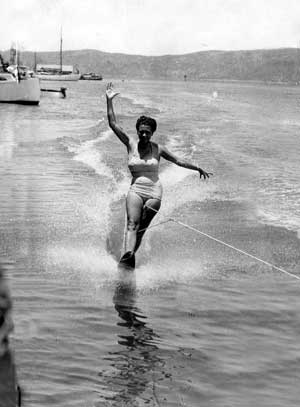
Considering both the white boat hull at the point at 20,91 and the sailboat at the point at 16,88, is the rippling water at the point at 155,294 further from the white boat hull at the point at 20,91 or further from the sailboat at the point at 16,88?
the white boat hull at the point at 20,91

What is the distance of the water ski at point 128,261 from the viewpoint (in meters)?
9.12

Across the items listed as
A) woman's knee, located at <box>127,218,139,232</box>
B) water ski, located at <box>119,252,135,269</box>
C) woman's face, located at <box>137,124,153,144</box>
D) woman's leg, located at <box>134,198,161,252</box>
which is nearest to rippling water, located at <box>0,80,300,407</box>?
water ski, located at <box>119,252,135,269</box>

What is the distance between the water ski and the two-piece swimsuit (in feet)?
2.41

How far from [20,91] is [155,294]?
49.6 meters

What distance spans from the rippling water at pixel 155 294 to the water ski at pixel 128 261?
0.23m

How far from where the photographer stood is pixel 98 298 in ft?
27.4

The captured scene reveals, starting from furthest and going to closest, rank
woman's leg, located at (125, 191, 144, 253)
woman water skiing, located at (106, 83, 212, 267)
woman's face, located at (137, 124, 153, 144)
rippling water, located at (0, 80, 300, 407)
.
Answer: woman water skiing, located at (106, 83, 212, 267) < woman's leg, located at (125, 191, 144, 253) < woman's face, located at (137, 124, 153, 144) < rippling water, located at (0, 80, 300, 407)

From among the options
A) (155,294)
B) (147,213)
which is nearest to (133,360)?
(155,294)

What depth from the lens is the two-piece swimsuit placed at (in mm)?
9430

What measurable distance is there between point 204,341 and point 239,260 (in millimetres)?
3472

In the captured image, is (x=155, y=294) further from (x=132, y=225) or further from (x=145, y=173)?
(x=145, y=173)

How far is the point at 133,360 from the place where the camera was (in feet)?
21.6

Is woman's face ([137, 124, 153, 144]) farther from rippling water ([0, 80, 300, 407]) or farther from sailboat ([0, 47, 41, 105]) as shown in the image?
sailboat ([0, 47, 41, 105])

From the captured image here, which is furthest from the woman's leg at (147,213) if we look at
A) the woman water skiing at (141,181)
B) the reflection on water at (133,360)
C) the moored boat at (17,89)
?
the moored boat at (17,89)
